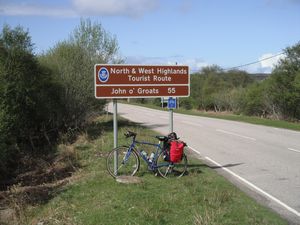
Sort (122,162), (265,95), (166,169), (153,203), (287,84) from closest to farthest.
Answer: (153,203), (166,169), (122,162), (287,84), (265,95)

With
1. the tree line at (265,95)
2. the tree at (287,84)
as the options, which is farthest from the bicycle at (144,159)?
the tree at (287,84)

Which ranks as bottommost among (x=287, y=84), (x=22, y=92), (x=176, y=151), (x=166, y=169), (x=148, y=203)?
(x=148, y=203)

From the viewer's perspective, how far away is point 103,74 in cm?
1064

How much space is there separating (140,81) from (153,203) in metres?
3.88

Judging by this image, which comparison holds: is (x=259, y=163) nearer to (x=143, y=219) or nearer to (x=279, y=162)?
(x=279, y=162)

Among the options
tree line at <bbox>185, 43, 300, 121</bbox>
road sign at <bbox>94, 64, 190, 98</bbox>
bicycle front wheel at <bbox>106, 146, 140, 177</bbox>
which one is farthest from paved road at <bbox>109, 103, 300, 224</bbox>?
tree line at <bbox>185, 43, 300, 121</bbox>

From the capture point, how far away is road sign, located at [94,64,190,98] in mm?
10641

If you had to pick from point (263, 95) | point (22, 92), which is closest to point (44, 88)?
point (22, 92)

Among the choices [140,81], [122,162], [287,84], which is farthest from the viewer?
[287,84]

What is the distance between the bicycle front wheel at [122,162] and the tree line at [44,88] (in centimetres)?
693

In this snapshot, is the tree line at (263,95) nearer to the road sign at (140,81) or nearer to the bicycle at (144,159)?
the road sign at (140,81)

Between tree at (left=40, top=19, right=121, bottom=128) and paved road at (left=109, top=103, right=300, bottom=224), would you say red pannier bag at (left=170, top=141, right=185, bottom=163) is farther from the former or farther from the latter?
tree at (left=40, top=19, right=121, bottom=128)

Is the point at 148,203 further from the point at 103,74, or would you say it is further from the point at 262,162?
the point at 262,162

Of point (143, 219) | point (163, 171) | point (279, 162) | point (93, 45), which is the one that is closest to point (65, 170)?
point (163, 171)
